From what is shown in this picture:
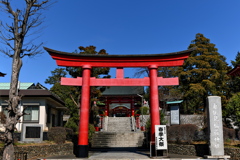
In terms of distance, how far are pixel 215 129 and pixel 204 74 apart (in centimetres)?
1350

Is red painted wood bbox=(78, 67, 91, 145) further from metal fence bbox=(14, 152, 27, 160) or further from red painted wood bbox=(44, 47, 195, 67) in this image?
metal fence bbox=(14, 152, 27, 160)

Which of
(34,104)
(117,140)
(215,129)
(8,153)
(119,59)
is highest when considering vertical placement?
(119,59)

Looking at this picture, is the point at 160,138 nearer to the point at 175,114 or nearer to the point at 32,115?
the point at 175,114

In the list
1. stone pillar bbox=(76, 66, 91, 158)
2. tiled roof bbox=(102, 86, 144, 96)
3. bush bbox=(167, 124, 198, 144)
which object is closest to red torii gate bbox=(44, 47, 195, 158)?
stone pillar bbox=(76, 66, 91, 158)

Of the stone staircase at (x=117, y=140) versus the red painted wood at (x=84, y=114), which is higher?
the red painted wood at (x=84, y=114)

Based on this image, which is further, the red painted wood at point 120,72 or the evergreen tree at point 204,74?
the evergreen tree at point 204,74

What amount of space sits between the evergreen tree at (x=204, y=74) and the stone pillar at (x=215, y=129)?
10.9 m

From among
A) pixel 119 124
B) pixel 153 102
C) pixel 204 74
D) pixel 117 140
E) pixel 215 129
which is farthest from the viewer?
pixel 119 124

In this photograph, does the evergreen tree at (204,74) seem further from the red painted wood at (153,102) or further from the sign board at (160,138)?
the sign board at (160,138)

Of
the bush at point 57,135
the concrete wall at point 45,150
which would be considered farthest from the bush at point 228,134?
the bush at point 57,135

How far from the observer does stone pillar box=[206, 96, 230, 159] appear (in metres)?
12.2

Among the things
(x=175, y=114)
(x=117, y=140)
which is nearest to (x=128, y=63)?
(x=175, y=114)

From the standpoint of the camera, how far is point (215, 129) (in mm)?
12477

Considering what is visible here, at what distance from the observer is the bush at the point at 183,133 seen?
49.2 ft
